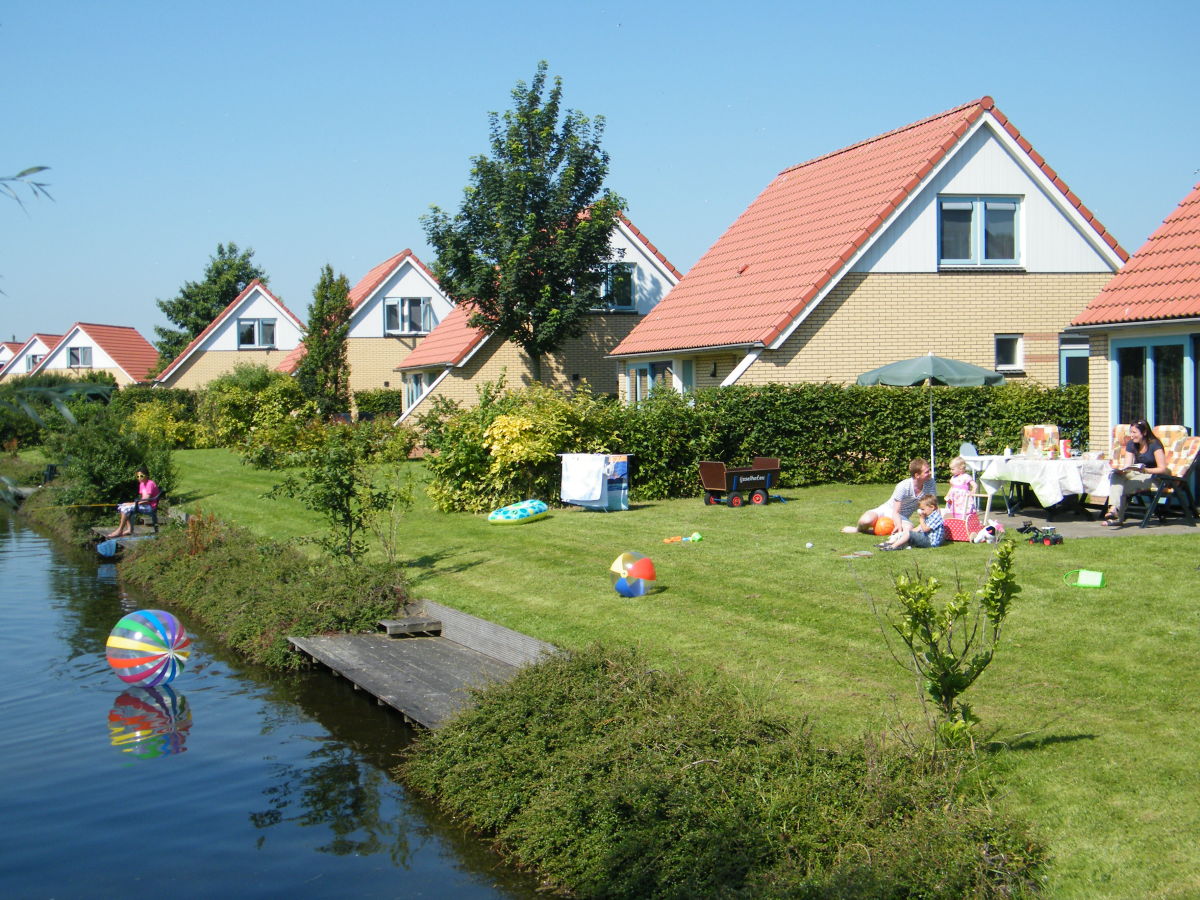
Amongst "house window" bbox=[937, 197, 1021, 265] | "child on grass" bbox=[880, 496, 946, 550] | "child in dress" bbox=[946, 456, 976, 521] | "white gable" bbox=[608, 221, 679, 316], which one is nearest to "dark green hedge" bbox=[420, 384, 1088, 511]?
"house window" bbox=[937, 197, 1021, 265]

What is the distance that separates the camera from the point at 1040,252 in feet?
81.2

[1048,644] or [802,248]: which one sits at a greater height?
[802,248]

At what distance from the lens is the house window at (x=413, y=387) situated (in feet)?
137

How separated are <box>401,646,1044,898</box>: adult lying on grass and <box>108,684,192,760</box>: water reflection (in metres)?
3.22

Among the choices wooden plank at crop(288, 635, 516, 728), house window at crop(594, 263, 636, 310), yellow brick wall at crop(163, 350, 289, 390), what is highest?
house window at crop(594, 263, 636, 310)

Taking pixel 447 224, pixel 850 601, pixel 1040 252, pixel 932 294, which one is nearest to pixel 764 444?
pixel 932 294

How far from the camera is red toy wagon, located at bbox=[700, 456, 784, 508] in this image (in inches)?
754

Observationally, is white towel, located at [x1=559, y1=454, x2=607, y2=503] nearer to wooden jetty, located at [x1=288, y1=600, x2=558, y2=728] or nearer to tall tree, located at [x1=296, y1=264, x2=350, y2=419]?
wooden jetty, located at [x1=288, y1=600, x2=558, y2=728]

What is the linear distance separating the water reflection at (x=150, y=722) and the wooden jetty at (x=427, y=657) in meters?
1.55

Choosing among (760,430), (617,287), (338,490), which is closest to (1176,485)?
(760,430)

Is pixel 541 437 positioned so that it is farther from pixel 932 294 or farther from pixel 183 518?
pixel 932 294

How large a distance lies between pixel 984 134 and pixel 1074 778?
67.2 feet

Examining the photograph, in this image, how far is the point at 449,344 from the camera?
39500mm

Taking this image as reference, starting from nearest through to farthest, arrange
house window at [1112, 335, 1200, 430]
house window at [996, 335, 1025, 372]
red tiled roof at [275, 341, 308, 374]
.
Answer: house window at [1112, 335, 1200, 430] → house window at [996, 335, 1025, 372] → red tiled roof at [275, 341, 308, 374]
